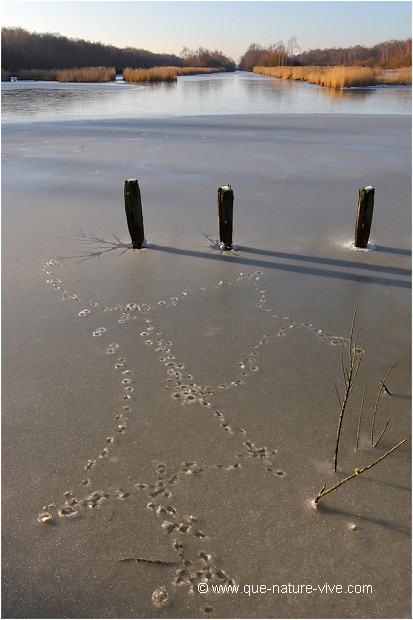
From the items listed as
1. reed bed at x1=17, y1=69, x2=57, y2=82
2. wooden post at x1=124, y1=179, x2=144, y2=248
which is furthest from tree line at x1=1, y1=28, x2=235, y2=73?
wooden post at x1=124, y1=179, x2=144, y2=248

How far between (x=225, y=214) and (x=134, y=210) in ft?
4.27

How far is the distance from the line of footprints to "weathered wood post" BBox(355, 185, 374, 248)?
2.29 meters

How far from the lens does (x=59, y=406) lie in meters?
3.94

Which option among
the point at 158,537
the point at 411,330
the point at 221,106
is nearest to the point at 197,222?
the point at 411,330

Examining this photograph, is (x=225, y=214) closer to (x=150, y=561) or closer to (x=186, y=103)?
(x=150, y=561)

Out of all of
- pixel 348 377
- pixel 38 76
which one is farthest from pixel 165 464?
pixel 38 76

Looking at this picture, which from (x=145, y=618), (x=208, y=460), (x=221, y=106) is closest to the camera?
(x=145, y=618)

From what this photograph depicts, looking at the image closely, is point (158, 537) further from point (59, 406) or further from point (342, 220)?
point (342, 220)

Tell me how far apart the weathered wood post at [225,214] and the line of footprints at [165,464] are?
1.73m

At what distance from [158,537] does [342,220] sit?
670cm

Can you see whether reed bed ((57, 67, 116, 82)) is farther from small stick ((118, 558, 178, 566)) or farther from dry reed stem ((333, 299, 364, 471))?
small stick ((118, 558, 178, 566))

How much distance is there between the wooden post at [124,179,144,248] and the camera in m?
6.98

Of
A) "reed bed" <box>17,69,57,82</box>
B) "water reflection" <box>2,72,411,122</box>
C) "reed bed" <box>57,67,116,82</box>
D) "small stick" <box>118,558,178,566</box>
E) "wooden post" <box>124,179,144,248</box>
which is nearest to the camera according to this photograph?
"small stick" <box>118,558,178,566</box>

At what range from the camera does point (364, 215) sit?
6965 millimetres
